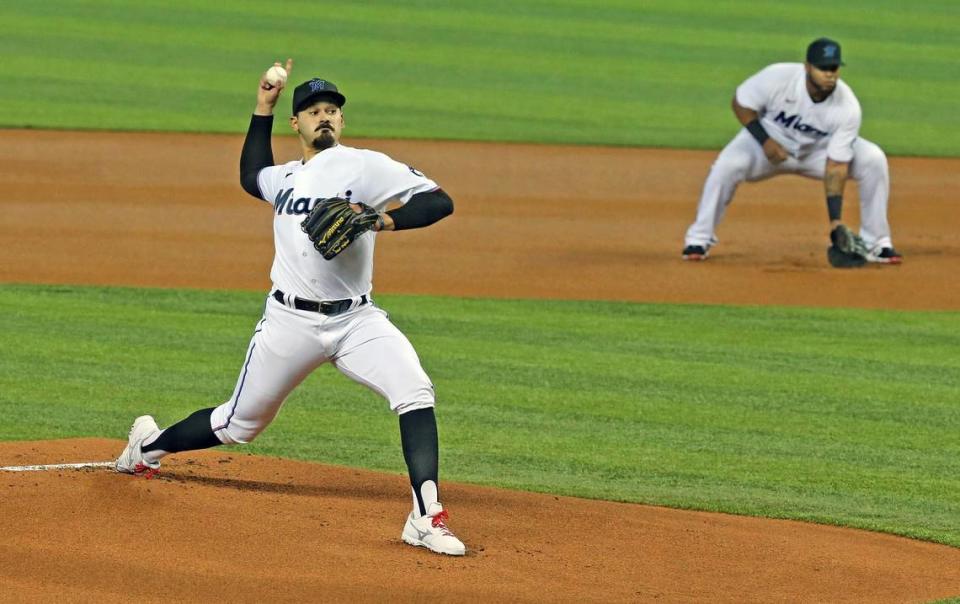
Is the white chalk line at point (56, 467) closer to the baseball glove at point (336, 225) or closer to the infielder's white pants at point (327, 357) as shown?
the infielder's white pants at point (327, 357)

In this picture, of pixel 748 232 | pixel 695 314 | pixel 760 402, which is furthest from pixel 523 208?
pixel 760 402

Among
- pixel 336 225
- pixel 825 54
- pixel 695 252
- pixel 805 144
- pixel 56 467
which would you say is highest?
pixel 825 54

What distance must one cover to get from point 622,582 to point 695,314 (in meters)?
5.88

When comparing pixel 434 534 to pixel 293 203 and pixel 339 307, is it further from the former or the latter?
pixel 293 203

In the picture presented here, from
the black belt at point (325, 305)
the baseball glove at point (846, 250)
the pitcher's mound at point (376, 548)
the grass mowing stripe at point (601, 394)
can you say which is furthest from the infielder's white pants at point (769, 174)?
the black belt at point (325, 305)

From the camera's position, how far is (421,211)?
6.00 metres

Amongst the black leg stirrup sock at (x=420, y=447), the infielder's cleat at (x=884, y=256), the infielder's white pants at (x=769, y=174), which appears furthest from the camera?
the infielder's cleat at (x=884, y=256)

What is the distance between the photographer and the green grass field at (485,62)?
68.8 feet

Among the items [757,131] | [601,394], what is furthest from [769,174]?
[601,394]

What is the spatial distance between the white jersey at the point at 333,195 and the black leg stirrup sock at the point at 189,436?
66 cm

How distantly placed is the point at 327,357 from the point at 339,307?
194 millimetres

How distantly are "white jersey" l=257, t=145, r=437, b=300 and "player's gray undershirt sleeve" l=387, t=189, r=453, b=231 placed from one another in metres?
0.06

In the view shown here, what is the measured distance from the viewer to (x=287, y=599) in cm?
532

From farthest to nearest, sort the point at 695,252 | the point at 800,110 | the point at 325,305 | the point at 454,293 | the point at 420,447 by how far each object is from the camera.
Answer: the point at 695,252 < the point at 800,110 < the point at 454,293 < the point at 325,305 < the point at 420,447
